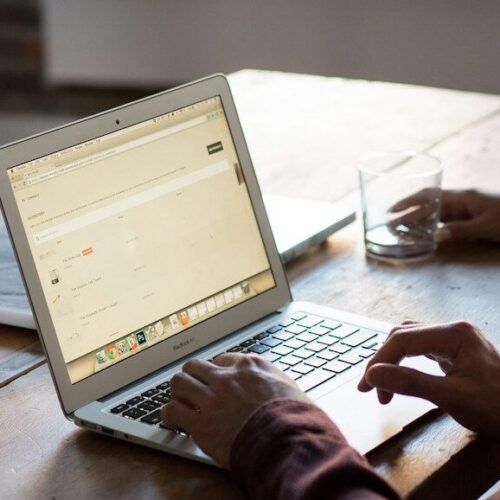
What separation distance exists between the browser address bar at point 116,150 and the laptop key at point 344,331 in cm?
30

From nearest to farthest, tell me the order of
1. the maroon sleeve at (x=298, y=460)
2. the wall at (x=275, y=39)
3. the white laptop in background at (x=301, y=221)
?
the maroon sleeve at (x=298, y=460)
the white laptop in background at (x=301, y=221)
the wall at (x=275, y=39)

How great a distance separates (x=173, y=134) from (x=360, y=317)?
32 cm

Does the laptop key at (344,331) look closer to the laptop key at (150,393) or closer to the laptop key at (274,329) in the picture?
the laptop key at (274,329)

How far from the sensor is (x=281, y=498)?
0.92 meters

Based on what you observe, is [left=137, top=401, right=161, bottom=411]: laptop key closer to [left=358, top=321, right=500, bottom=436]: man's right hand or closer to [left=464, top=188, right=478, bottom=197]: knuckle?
[left=358, top=321, right=500, bottom=436]: man's right hand

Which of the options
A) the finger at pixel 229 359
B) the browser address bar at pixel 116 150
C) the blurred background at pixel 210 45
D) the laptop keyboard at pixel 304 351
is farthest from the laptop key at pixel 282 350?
the blurred background at pixel 210 45

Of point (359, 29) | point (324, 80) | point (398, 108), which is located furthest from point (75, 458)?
point (359, 29)

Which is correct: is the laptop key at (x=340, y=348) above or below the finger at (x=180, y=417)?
below

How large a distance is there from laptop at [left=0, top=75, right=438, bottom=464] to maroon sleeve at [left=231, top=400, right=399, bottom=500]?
69 mm

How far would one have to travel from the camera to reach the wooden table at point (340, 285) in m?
1.02

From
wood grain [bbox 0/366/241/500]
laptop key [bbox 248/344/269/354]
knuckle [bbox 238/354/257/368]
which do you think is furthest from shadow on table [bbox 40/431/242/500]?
laptop key [bbox 248/344/269/354]

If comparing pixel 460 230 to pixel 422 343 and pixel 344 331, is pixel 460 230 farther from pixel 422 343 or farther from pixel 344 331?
pixel 422 343

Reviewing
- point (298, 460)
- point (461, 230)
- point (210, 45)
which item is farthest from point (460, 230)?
point (210, 45)

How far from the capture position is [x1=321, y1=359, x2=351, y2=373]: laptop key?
3.86 feet
